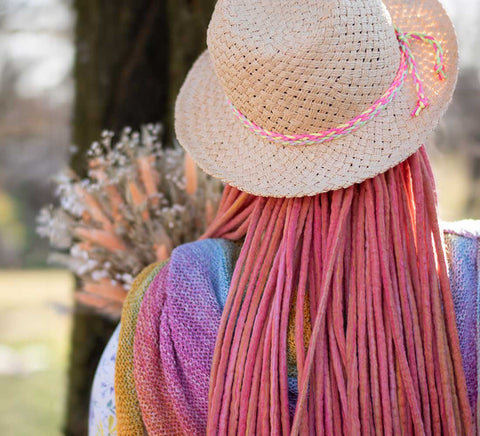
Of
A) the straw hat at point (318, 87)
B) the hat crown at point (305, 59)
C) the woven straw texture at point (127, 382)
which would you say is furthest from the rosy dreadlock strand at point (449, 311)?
the woven straw texture at point (127, 382)

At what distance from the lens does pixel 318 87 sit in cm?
127

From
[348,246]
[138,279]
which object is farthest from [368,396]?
[138,279]

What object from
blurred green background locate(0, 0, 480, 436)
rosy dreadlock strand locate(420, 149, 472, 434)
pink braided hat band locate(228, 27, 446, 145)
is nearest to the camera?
rosy dreadlock strand locate(420, 149, 472, 434)

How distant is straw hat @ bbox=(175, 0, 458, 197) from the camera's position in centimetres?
126

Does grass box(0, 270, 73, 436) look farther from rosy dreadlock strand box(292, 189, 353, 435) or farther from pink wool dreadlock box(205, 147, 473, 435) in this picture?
rosy dreadlock strand box(292, 189, 353, 435)

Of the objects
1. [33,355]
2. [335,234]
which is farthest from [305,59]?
[33,355]

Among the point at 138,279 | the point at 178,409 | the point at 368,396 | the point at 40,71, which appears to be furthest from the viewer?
the point at 40,71

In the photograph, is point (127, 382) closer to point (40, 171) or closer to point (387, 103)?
point (387, 103)

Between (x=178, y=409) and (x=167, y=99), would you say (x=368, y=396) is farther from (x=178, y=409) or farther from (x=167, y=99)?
(x=167, y=99)

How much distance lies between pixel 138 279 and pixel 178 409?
358 millimetres

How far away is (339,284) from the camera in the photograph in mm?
1232

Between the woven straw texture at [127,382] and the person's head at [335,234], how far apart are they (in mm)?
218

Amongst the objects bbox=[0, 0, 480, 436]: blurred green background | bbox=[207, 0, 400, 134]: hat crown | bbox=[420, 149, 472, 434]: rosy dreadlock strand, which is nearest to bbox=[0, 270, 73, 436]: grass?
bbox=[0, 0, 480, 436]: blurred green background

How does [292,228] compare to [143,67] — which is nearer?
[292,228]
